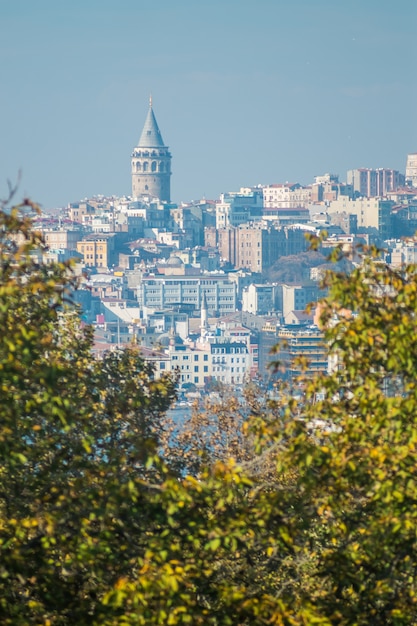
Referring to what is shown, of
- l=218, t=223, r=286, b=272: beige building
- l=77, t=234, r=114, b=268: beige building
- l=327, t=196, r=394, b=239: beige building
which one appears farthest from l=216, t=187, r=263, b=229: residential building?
l=77, t=234, r=114, b=268: beige building

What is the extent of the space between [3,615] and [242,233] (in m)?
86.1

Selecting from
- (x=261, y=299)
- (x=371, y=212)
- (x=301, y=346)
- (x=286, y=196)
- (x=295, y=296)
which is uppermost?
(x=286, y=196)

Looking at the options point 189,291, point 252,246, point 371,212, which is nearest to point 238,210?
point 371,212

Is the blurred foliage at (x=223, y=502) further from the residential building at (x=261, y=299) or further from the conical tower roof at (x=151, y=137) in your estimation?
the conical tower roof at (x=151, y=137)

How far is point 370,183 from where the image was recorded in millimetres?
112062

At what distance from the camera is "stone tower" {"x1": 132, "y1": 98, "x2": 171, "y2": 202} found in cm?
10994

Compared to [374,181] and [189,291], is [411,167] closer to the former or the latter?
[374,181]

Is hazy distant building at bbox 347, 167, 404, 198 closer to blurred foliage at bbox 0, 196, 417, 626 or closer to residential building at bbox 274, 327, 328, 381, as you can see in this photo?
residential building at bbox 274, 327, 328, 381

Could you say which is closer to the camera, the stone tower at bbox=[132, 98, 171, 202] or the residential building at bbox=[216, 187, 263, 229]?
the residential building at bbox=[216, 187, 263, 229]

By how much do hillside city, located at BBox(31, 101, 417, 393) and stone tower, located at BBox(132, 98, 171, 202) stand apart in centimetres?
6

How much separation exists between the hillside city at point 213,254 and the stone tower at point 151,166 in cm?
6

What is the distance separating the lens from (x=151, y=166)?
11100 centimetres

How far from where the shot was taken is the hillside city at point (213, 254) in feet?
199

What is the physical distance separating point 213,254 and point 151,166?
68.5 ft
